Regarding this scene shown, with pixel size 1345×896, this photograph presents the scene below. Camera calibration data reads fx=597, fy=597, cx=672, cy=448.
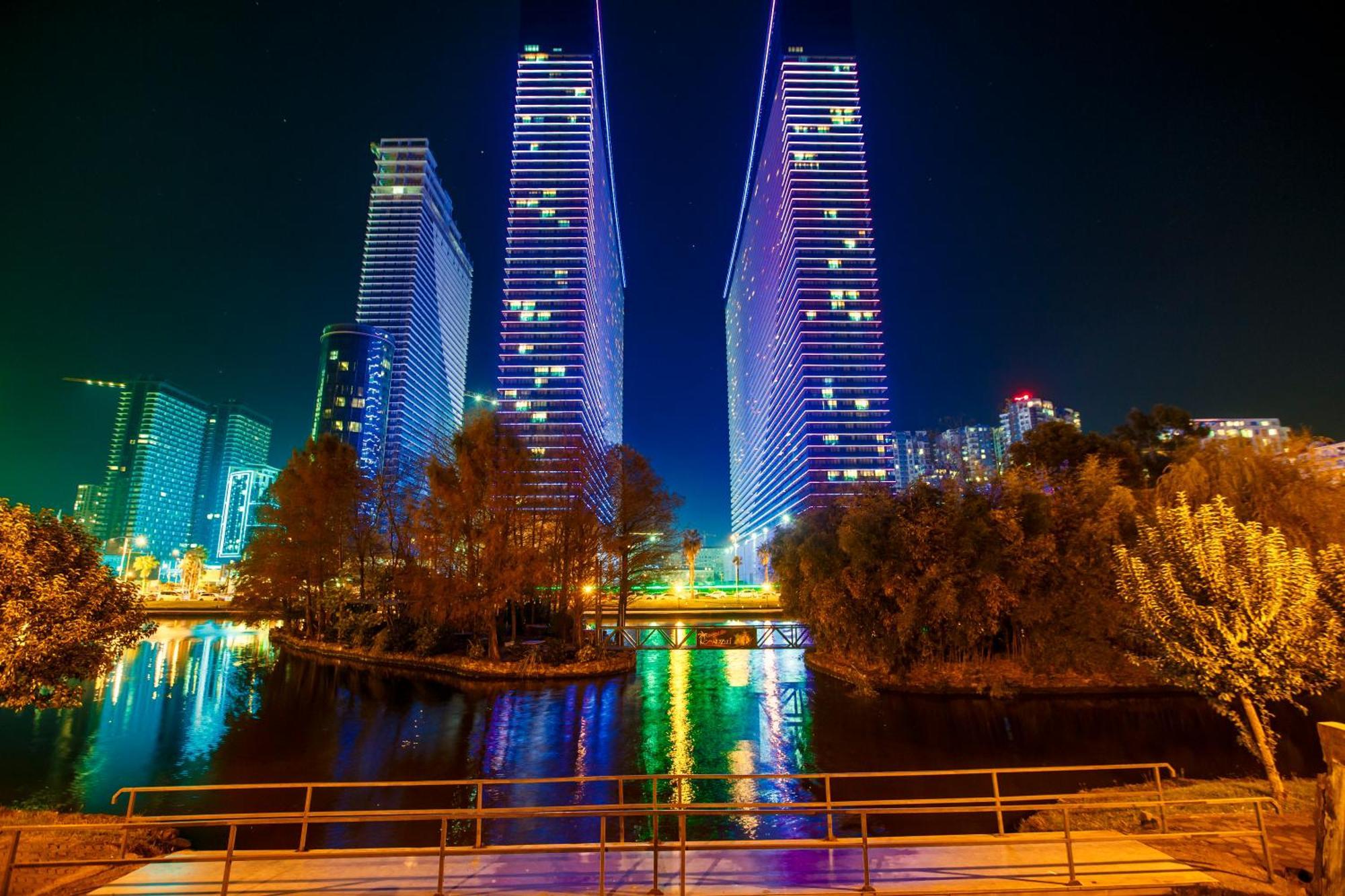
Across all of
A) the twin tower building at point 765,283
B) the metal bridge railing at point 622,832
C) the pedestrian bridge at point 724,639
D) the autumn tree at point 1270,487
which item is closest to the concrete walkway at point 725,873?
the metal bridge railing at point 622,832

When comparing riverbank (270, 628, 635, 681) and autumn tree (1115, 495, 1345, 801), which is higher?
autumn tree (1115, 495, 1345, 801)

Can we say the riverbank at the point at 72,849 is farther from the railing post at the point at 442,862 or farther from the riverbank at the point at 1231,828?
the riverbank at the point at 1231,828

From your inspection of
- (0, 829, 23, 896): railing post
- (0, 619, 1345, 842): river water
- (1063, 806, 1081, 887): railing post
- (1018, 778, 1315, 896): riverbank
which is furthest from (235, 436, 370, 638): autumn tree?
(1063, 806, 1081, 887): railing post

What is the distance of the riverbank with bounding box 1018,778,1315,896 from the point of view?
321 inches

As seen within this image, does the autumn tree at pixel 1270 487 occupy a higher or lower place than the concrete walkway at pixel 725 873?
higher

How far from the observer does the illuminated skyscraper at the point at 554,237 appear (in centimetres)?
14112

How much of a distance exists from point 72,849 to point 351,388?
564 feet

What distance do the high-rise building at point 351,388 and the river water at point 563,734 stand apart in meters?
142

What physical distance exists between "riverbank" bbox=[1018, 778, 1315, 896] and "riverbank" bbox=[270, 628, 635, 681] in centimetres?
2473

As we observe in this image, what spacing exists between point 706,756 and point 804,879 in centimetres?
1154

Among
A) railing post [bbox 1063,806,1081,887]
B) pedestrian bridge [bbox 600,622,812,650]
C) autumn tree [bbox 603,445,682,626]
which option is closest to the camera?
railing post [bbox 1063,806,1081,887]

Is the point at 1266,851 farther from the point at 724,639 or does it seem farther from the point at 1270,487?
the point at 724,639

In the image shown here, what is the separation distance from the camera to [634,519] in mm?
37594

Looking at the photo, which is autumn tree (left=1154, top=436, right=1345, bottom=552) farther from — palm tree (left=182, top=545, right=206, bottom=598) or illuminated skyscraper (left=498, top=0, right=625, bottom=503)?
palm tree (left=182, top=545, right=206, bottom=598)
